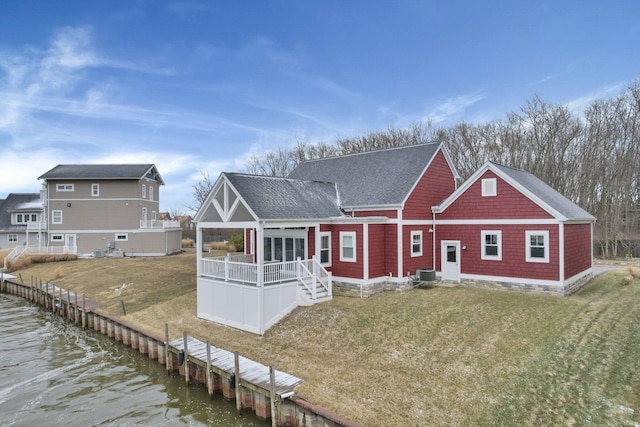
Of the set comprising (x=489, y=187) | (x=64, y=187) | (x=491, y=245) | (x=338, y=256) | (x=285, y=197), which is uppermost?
(x=64, y=187)

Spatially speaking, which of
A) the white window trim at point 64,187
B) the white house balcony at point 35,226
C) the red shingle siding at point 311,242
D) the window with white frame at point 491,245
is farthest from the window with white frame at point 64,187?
the window with white frame at point 491,245

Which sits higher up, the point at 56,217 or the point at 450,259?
the point at 56,217

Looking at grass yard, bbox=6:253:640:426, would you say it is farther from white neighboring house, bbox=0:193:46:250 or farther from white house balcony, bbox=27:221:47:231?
white neighboring house, bbox=0:193:46:250

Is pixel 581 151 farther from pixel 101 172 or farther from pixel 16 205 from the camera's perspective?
pixel 16 205

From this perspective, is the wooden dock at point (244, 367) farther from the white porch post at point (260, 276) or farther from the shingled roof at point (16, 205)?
the shingled roof at point (16, 205)

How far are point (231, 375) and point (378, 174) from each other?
1329cm

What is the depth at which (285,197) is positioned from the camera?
17.7 metres

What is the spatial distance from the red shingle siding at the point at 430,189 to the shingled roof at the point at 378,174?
0.50 metres

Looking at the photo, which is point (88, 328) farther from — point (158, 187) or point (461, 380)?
point (158, 187)

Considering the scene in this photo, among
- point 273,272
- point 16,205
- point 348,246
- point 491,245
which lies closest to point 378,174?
point 348,246

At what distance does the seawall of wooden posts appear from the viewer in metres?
9.26

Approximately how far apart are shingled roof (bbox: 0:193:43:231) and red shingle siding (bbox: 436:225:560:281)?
4405 centimetres

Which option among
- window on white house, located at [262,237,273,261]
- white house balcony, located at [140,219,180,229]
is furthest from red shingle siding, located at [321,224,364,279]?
white house balcony, located at [140,219,180,229]

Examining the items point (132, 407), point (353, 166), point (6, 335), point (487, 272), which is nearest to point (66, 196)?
point (6, 335)
